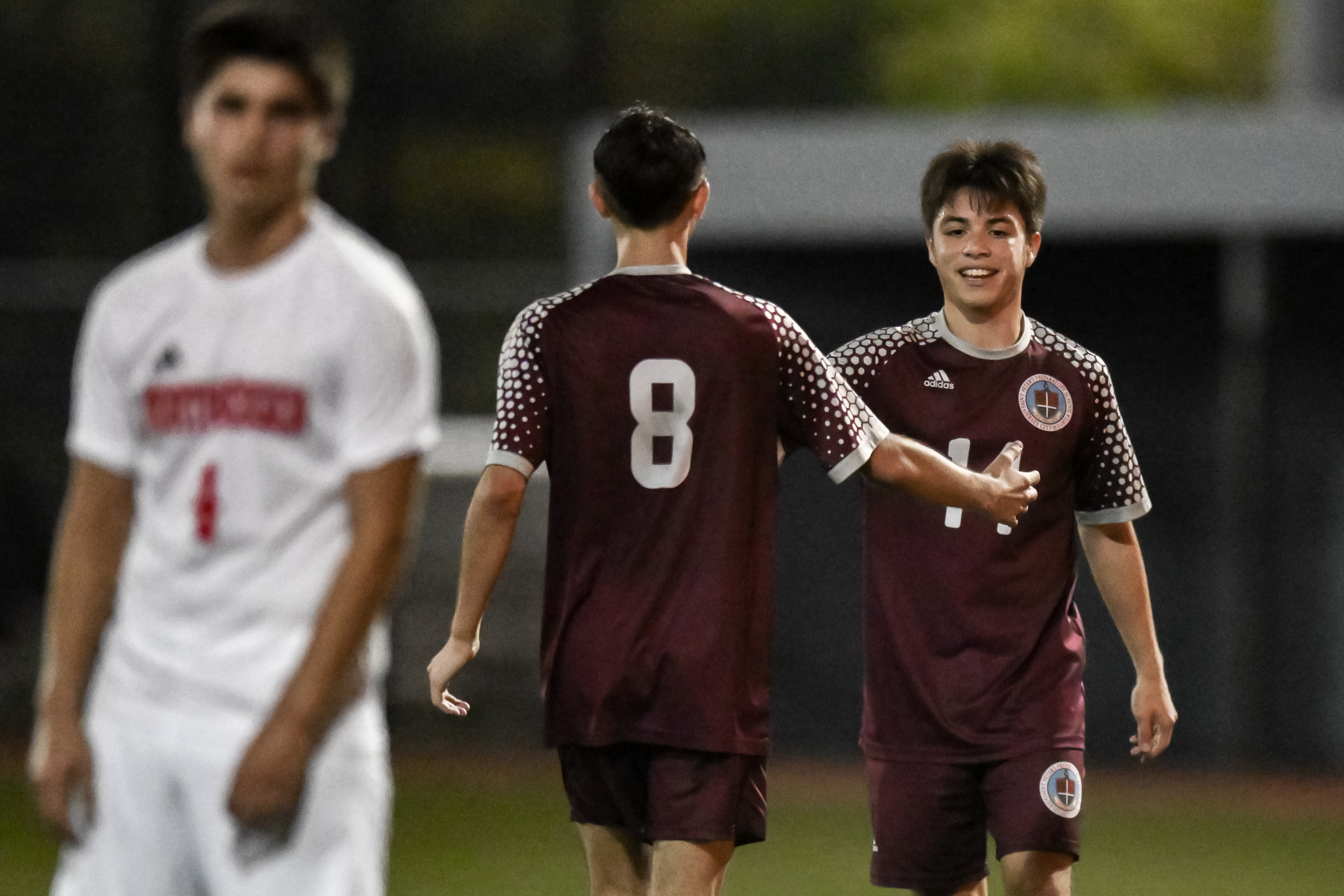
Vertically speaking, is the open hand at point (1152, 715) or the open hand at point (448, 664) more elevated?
the open hand at point (448, 664)

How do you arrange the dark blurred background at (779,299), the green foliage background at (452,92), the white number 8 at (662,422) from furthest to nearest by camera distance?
the green foliage background at (452,92) < the dark blurred background at (779,299) < the white number 8 at (662,422)

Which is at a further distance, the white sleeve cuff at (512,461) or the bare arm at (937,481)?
the bare arm at (937,481)

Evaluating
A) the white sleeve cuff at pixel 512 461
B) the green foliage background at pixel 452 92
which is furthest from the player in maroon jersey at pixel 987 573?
the green foliage background at pixel 452 92

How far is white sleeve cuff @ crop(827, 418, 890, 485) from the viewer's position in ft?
14.3

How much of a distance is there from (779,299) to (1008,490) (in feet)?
31.1

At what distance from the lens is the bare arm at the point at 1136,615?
480 centimetres

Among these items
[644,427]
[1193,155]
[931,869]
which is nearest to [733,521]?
[644,427]

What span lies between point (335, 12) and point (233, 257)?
23.2 meters

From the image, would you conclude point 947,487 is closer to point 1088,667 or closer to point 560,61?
point 1088,667

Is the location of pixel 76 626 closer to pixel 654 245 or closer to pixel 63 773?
pixel 63 773

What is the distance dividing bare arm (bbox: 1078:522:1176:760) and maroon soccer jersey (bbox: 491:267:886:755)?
88 cm

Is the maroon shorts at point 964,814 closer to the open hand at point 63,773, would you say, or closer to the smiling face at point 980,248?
the smiling face at point 980,248

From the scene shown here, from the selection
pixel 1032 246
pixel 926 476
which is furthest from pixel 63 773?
pixel 1032 246

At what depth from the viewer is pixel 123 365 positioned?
3.31 m
